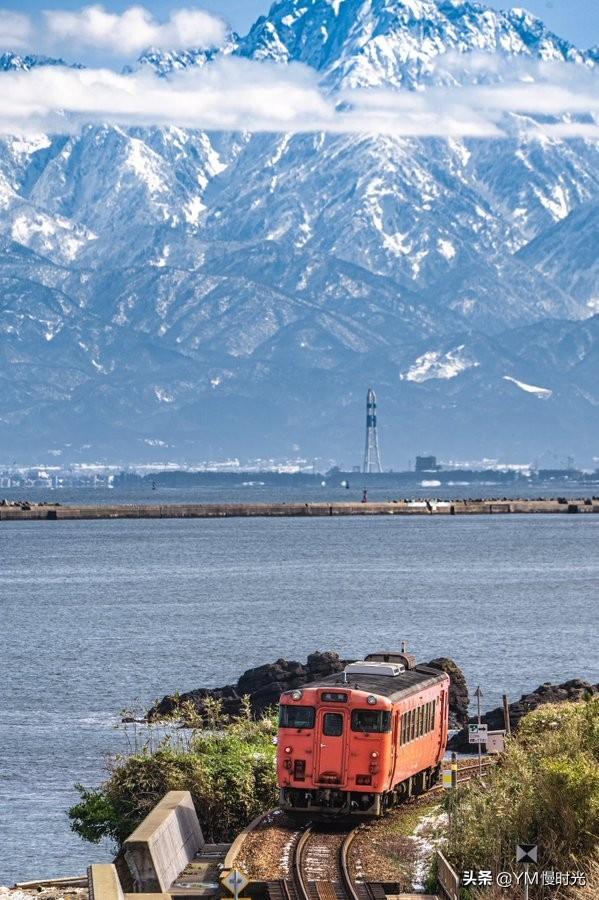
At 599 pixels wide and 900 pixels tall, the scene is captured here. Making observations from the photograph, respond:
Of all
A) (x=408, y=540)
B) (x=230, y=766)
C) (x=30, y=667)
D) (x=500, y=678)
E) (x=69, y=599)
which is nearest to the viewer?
(x=230, y=766)

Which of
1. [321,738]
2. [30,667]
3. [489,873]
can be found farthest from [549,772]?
[30,667]

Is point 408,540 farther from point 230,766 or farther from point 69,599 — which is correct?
point 230,766

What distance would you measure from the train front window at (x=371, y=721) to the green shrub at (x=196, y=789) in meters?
3.71

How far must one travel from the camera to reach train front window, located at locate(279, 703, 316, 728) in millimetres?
33156

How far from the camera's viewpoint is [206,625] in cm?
9575

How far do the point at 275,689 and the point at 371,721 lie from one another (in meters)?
27.3

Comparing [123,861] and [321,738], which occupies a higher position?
[321,738]

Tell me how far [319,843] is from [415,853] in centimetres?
170

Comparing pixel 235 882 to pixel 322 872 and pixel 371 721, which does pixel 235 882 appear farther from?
pixel 371 721

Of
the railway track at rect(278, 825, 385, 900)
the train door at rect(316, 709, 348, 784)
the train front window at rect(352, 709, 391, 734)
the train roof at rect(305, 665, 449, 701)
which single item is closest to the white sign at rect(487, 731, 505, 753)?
the train roof at rect(305, 665, 449, 701)

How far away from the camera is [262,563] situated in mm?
153000

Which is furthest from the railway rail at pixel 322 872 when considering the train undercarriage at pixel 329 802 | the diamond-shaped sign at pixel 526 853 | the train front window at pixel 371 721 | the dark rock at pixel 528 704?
the dark rock at pixel 528 704

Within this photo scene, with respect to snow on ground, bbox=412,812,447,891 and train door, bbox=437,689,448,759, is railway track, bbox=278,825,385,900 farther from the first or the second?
train door, bbox=437,689,448,759

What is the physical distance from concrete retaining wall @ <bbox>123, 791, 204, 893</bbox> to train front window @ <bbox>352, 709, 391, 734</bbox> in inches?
132
